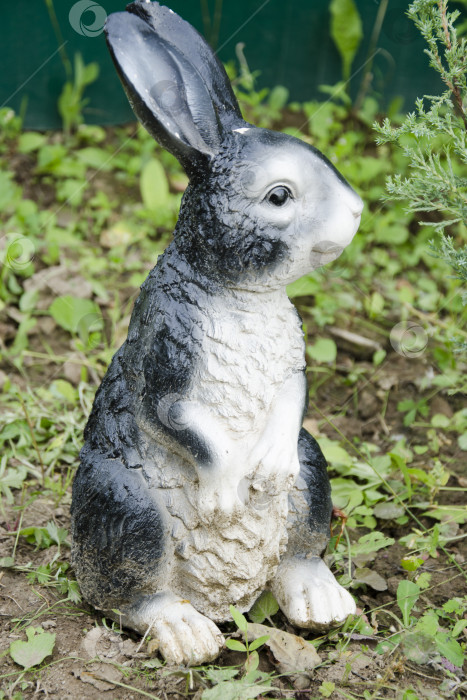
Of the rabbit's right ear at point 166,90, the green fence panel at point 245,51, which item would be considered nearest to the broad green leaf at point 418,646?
the rabbit's right ear at point 166,90

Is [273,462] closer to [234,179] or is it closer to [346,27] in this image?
[234,179]

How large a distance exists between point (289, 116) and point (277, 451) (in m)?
4.03

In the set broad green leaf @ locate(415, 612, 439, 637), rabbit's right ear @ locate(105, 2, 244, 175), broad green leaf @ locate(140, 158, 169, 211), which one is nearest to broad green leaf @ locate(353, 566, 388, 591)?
broad green leaf @ locate(415, 612, 439, 637)

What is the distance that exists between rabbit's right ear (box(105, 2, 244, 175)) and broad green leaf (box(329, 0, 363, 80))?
3725mm

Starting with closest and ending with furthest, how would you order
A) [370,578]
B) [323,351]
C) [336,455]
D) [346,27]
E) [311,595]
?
[311,595]
[370,578]
[336,455]
[323,351]
[346,27]

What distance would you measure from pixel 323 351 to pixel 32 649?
6.67 feet

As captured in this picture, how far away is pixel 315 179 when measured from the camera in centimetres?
217

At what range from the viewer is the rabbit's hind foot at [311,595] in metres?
2.48

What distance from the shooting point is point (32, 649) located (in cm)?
236

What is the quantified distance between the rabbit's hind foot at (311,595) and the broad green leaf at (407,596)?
0.15m

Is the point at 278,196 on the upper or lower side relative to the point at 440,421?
upper

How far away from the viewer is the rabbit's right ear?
6.96ft

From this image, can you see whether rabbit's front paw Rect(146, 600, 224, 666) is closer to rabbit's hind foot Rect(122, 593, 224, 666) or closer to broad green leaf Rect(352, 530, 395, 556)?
rabbit's hind foot Rect(122, 593, 224, 666)

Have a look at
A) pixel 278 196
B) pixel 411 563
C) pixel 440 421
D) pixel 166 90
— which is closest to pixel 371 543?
pixel 411 563
